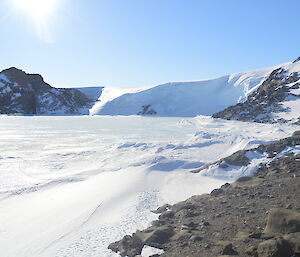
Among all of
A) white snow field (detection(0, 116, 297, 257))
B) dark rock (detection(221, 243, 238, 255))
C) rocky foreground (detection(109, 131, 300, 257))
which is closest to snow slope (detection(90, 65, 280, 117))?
white snow field (detection(0, 116, 297, 257))

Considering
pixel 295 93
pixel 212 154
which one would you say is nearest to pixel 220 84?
pixel 295 93

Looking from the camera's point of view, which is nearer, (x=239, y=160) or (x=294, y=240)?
(x=294, y=240)

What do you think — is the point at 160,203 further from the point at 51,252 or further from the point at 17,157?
the point at 17,157

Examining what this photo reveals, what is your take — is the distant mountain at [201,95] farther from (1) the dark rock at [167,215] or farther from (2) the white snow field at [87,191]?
(1) the dark rock at [167,215]

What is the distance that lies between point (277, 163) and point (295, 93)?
30026 millimetres

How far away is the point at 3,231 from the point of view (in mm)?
5707

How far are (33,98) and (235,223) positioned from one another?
73.3 meters

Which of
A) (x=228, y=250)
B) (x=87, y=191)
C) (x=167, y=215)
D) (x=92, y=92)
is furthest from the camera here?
(x=92, y=92)

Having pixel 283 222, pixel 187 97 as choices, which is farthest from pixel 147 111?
pixel 283 222

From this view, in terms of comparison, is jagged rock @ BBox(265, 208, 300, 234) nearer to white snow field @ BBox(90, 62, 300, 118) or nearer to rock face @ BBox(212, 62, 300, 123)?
rock face @ BBox(212, 62, 300, 123)

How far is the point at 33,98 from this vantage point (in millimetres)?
71562

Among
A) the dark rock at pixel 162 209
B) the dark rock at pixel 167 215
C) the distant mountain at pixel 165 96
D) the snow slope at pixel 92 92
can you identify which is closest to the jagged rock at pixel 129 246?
the dark rock at pixel 167 215

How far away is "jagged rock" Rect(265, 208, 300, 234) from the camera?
12.3 feet

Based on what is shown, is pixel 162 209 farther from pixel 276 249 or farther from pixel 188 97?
pixel 188 97
